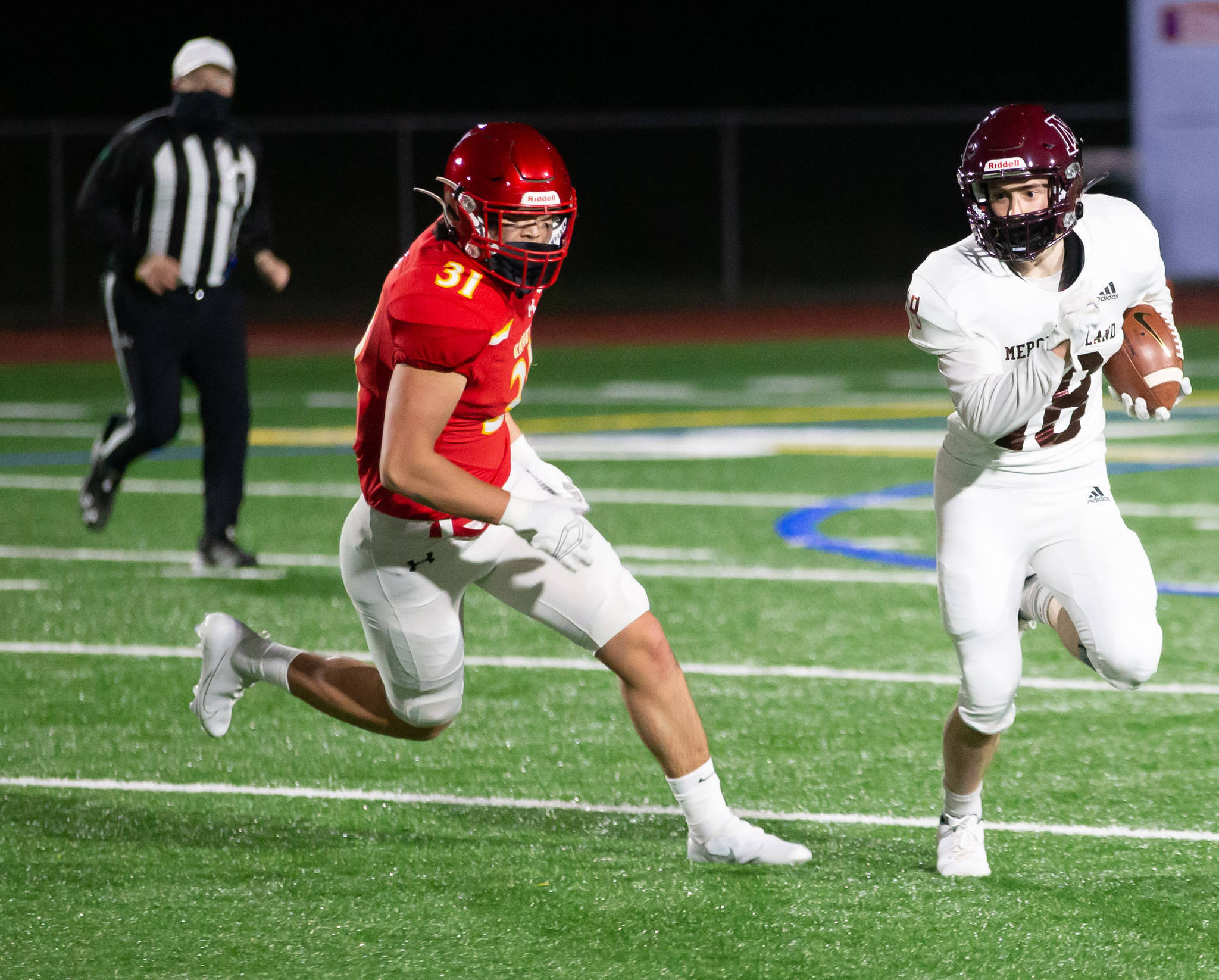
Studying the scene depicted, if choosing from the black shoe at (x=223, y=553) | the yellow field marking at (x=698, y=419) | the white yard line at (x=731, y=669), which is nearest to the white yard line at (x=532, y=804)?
the white yard line at (x=731, y=669)

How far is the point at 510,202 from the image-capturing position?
3.97m

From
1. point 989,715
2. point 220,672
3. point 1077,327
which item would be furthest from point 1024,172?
point 220,672

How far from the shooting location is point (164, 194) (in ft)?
→ 24.8

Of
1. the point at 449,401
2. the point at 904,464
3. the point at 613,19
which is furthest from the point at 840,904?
the point at 613,19

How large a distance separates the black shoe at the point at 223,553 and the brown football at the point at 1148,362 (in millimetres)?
4350

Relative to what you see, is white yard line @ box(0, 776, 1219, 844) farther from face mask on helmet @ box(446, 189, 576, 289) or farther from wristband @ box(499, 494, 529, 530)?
face mask on helmet @ box(446, 189, 576, 289)

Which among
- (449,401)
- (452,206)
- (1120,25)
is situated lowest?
(449,401)

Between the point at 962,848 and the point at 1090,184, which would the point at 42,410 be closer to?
the point at 1090,184

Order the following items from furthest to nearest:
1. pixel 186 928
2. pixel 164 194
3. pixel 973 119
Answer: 1. pixel 973 119
2. pixel 164 194
3. pixel 186 928

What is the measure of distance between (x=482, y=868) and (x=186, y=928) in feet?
2.33

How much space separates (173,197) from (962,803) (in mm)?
4637

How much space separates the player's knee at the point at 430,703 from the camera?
4.39m

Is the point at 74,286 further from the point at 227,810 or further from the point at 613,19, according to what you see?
the point at 227,810

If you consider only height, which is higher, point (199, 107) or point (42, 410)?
point (199, 107)
